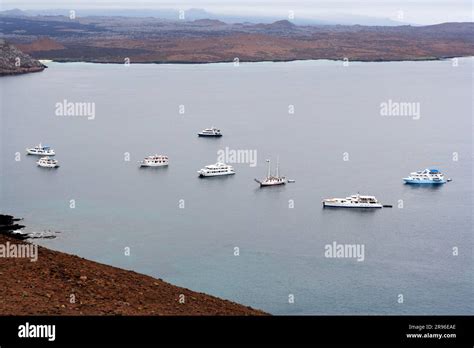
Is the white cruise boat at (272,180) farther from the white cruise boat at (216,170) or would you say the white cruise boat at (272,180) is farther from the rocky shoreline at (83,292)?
the rocky shoreline at (83,292)

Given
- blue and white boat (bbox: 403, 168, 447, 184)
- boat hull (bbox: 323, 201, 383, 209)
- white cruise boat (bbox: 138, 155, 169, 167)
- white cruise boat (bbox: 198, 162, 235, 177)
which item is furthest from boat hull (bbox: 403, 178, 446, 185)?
white cruise boat (bbox: 138, 155, 169, 167)

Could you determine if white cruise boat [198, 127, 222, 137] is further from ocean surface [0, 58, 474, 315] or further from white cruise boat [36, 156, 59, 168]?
white cruise boat [36, 156, 59, 168]

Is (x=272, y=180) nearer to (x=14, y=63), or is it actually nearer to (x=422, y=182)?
(x=422, y=182)

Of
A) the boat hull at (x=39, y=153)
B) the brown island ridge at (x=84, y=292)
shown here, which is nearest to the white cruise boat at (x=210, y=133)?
the boat hull at (x=39, y=153)

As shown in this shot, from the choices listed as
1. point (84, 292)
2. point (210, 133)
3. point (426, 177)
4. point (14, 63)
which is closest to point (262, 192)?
point (426, 177)

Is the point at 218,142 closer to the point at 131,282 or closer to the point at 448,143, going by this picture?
the point at 448,143

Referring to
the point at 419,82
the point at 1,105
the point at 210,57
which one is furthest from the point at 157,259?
the point at 210,57
